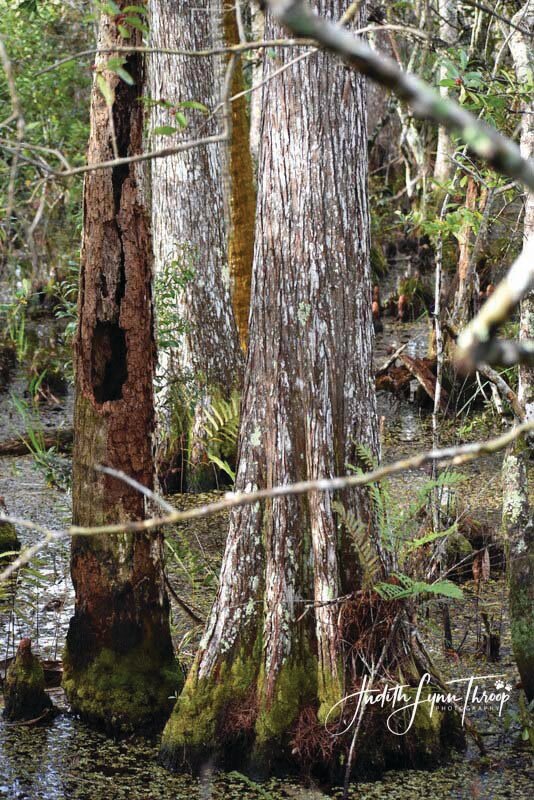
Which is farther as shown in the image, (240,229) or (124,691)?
(240,229)

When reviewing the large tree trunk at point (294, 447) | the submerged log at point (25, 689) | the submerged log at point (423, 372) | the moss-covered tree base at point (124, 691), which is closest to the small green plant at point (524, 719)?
the large tree trunk at point (294, 447)

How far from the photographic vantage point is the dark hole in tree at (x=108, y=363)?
13.9 ft

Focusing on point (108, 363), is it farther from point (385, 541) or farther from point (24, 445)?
point (24, 445)

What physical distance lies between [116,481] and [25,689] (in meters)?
0.93

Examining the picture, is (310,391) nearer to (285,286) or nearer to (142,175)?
(285,286)

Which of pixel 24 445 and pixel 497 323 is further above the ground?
pixel 24 445

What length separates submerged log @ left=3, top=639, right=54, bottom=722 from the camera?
168 inches

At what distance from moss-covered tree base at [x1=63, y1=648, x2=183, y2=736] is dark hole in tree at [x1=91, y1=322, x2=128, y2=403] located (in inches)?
41.1

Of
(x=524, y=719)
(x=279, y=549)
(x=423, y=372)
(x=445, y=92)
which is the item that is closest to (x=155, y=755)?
(x=279, y=549)

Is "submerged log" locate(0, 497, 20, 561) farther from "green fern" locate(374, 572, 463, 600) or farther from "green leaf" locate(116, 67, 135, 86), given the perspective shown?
"green leaf" locate(116, 67, 135, 86)

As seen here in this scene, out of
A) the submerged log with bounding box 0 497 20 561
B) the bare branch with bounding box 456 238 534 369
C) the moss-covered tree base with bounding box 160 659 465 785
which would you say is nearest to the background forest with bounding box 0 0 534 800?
the moss-covered tree base with bounding box 160 659 465 785

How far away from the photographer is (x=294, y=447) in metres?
3.91

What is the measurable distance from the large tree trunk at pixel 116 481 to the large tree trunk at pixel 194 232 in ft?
10.8

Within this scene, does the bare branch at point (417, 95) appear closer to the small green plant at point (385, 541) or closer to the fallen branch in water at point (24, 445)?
the small green plant at point (385, 541)
